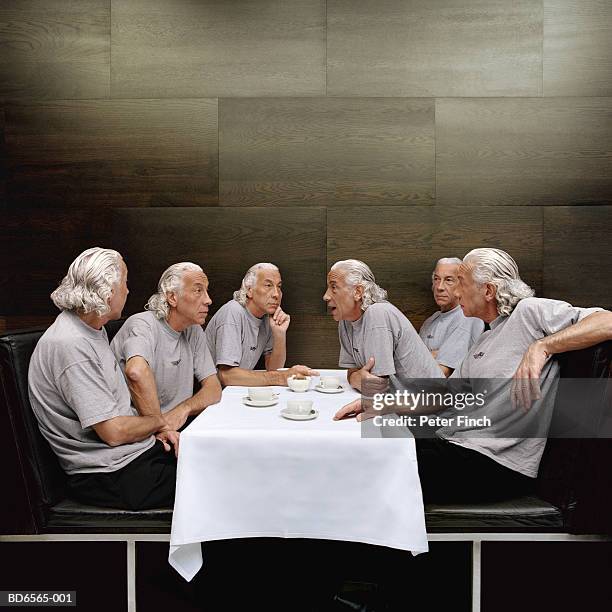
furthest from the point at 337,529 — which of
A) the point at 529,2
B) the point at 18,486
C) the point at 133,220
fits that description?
the point at 529,2

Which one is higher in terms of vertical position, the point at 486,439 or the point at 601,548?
the point at 486,439

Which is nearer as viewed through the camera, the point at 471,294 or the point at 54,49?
the point at 471,294

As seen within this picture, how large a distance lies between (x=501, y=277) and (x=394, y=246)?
1.27m

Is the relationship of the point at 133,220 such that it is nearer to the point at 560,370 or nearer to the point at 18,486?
the point at 18,486

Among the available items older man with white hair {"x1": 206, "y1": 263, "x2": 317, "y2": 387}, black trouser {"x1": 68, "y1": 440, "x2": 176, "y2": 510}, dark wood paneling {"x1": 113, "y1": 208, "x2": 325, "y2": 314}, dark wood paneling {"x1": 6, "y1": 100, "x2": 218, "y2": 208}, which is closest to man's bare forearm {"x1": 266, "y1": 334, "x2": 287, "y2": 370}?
older man with white hair {"x1": 206, "y1": 263, "x2": 317, "y2": 387}

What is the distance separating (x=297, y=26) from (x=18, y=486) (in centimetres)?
273

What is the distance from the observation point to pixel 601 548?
74.2 inches

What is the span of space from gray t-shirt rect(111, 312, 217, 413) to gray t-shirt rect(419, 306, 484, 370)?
1305 millimetres

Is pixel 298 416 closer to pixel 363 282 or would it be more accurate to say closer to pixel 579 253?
pixel 363 282

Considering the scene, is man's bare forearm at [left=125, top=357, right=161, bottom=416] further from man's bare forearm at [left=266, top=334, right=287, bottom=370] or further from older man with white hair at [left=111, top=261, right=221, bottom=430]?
man's bare forearm at [left=266, top=334, right=287, bottom=370]

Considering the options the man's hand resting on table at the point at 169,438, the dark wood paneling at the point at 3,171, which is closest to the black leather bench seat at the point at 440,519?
the man's hand resting on table at the point at 169,438

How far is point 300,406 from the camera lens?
198cm

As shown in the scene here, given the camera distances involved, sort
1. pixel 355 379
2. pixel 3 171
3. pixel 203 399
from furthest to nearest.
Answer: pixel 3 171, pixel 355 379, pixel 203 399

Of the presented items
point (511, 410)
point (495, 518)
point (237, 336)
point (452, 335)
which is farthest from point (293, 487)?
point (452, 335)
